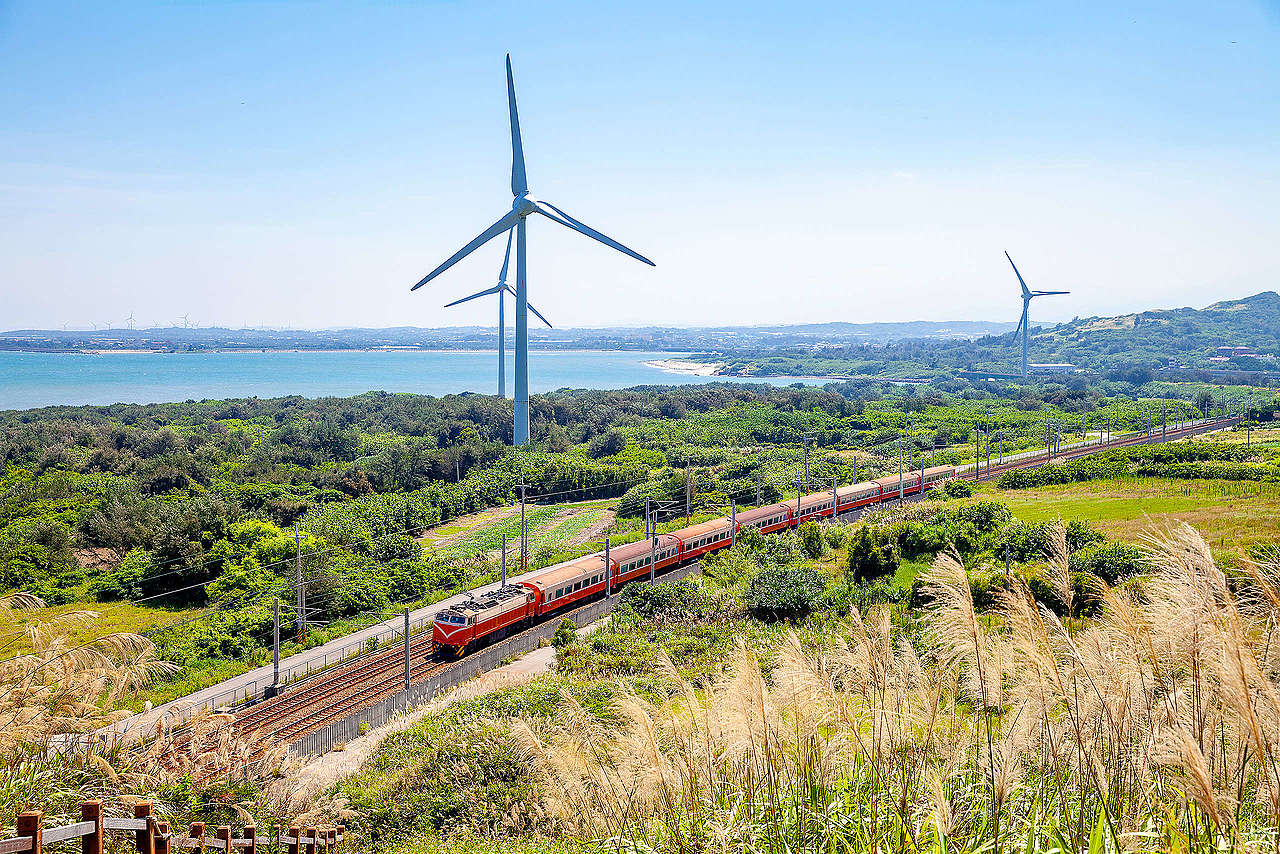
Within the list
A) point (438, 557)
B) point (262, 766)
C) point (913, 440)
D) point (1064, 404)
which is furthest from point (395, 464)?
point (1064, 404)

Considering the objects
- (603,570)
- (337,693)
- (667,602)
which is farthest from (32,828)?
(603,570)

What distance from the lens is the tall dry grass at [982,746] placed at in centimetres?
577

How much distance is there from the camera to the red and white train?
29.0 meters

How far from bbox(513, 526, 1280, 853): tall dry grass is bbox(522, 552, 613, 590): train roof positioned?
24044 millimetres

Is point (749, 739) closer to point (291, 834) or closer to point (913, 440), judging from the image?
point (291, 834)

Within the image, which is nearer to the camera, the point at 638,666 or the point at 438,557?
the point at 638,666

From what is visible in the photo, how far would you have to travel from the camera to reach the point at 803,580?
29844 millimetres

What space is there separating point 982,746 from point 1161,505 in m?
40.8

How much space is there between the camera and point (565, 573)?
111 feet

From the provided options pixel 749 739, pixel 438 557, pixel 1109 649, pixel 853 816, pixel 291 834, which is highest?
pixel 1109 649

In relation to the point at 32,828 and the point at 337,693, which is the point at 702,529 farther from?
the point at 32,828

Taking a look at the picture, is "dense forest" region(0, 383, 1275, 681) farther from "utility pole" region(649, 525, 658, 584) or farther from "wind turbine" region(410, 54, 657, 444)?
"wind turbine" region(410, 54, 657, 444)

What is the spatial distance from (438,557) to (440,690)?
64.1ft

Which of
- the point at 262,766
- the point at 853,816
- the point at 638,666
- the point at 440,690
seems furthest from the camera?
the point at 440,690
